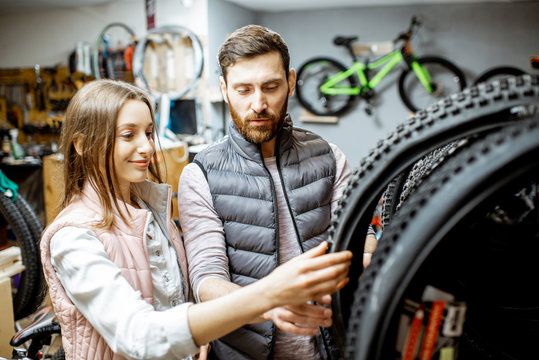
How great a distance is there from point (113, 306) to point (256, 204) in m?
0.48

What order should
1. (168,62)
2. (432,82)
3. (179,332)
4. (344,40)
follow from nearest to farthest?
(179,332) < (168,62) < (432,82) < (344,40)

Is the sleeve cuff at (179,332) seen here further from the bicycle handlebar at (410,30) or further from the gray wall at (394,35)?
the bicycle handlebar at (410,30)

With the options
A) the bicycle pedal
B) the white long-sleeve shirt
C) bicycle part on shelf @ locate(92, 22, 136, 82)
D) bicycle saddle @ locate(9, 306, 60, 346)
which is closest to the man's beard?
the white long-sleeve shirt

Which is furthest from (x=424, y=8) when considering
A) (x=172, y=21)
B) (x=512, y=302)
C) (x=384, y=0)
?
(x=512, y=302)

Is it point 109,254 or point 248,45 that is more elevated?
point 248,45

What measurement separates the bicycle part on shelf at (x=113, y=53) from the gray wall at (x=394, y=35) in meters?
1.29

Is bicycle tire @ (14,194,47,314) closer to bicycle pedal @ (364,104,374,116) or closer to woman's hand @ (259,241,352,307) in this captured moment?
woman's hand @ (259,241,352,307)

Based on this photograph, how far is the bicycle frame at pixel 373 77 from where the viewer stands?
541 centimetres

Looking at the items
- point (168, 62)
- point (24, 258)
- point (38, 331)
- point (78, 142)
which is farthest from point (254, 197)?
point (168, 62)

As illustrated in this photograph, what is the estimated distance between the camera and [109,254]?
881mm

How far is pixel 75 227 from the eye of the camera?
850 millimetres

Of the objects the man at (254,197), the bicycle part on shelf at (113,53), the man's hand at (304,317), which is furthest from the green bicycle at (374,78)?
the man's hand at (304,317)

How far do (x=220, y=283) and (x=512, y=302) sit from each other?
24.0 inches

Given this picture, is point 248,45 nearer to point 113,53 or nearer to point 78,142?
point 78,142
